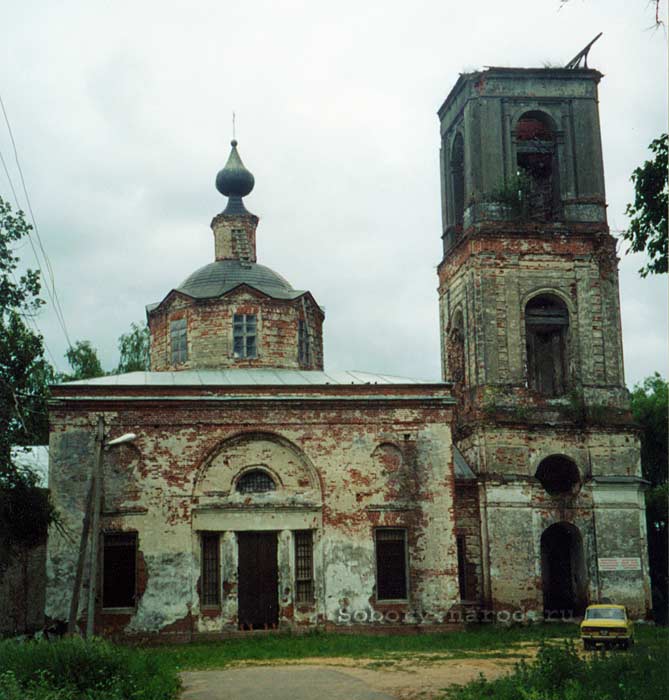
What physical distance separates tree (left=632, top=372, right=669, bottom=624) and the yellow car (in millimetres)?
13652

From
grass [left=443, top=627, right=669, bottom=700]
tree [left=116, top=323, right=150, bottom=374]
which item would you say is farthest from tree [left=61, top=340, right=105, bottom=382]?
grass [left=443, top=627, right=669, bottom=700]

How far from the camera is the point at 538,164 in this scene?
31.7m

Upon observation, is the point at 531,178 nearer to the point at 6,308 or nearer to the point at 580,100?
the point at 580,100

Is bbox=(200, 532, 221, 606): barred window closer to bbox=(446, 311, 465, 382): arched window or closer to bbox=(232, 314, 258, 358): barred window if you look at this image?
bbox=(232, 314, 258, 358): barred window

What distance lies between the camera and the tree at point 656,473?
36.3 metres

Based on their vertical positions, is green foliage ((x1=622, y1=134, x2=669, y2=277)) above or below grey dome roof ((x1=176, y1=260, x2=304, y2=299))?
below

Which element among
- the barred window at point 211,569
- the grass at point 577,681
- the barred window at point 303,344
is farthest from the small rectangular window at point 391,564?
the grass at point 577,681

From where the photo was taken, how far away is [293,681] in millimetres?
16453

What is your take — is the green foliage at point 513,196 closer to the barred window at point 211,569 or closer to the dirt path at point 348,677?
the barred window at point 211,569

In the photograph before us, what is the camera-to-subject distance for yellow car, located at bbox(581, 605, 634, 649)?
21453 millimetres

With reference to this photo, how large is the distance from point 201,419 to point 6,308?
25.5ft

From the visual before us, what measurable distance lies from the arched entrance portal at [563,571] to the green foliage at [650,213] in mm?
14877

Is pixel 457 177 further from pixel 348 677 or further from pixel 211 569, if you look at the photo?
pixel 348 677

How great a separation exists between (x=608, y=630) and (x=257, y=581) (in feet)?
26.8
